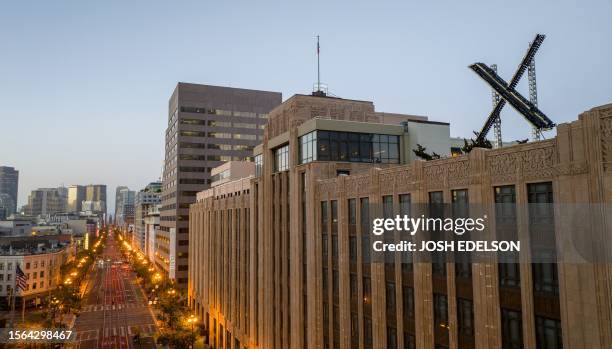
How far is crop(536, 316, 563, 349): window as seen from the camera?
1789 centimetres

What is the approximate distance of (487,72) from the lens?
5569 cm

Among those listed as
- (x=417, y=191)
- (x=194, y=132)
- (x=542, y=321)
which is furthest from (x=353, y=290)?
(x=194, y=132)

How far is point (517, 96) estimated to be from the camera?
52.1 meters

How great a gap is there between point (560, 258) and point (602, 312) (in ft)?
8.01

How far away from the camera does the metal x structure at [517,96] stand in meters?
49.2

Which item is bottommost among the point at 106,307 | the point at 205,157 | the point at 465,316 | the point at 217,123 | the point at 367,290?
the point at 106,307

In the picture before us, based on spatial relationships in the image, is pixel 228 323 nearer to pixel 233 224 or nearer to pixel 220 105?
pixel 233 224

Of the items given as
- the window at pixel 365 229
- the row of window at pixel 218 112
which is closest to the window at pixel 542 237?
the window at pixel 365 229

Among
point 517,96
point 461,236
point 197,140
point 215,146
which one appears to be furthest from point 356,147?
point 197,140

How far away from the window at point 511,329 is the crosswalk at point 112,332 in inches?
2786

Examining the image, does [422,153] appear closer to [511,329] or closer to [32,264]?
[511,329]

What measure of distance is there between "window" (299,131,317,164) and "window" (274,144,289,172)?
169 inches

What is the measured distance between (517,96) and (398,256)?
35.4 meters

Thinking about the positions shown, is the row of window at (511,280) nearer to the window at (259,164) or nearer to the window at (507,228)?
the window at (507,228)
